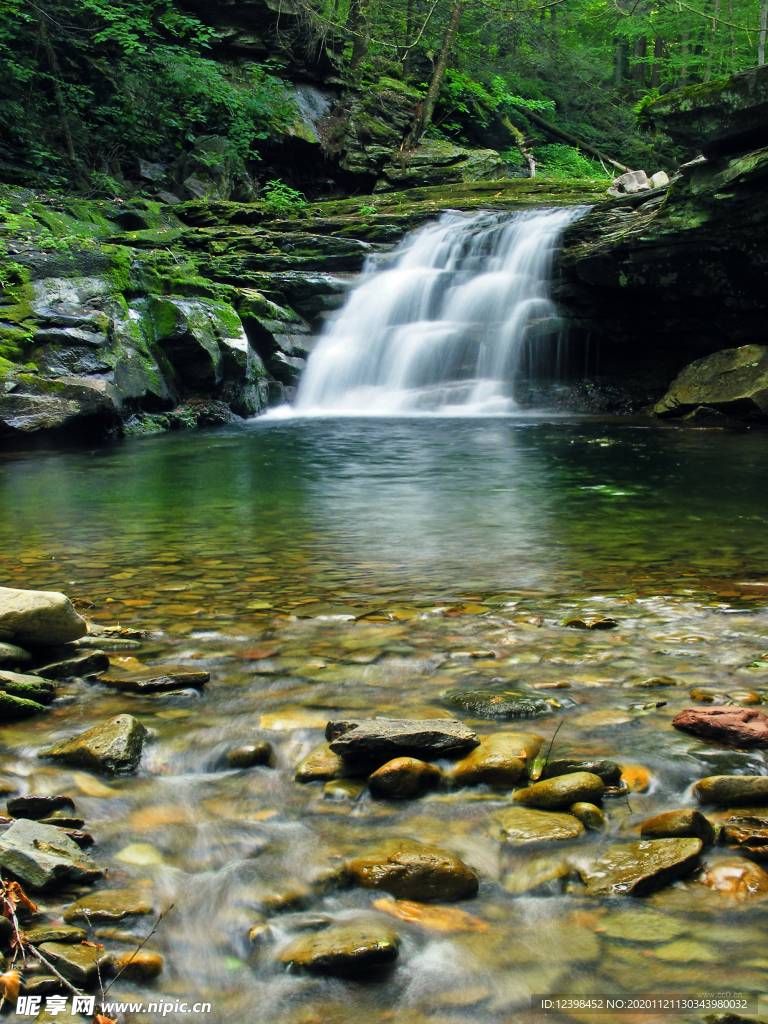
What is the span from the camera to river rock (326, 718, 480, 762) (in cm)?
226

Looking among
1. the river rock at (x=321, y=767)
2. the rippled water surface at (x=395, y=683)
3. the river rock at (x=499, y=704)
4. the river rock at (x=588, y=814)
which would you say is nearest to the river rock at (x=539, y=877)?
the rippled water surface at (x=395, y=683)

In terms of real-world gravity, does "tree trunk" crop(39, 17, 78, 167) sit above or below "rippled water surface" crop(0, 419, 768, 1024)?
above

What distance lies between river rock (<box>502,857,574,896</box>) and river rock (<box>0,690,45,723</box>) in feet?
5.64

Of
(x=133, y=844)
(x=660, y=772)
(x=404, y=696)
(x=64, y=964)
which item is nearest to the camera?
(x=64, y=964)

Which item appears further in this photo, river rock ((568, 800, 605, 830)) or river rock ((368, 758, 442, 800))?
river rock ((368, 758, 442, 800))

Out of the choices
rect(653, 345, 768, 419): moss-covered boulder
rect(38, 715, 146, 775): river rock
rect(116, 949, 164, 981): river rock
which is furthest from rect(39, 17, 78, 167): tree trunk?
A: rect(116, 949, 164, 981): river rock

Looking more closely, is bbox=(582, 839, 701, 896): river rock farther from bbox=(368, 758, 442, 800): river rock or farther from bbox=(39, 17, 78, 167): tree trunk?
bbox=(39, 17, 78, 167): tree trunk

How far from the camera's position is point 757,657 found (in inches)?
120

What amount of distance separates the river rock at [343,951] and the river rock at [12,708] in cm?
143

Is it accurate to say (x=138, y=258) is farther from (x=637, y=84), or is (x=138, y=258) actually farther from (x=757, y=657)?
(x=637, y=84)

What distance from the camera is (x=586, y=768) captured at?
7.11 ft

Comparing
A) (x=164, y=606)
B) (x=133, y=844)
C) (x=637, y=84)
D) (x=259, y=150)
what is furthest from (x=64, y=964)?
(x=637, y=84)

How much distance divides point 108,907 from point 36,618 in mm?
1556

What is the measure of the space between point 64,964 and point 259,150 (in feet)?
78.9
